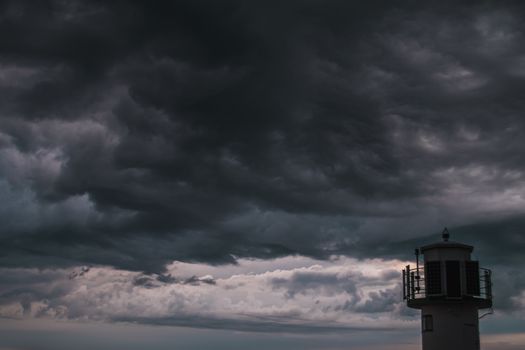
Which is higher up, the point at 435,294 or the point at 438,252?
→ the point at 438,252

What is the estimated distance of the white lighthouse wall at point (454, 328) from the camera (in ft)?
151

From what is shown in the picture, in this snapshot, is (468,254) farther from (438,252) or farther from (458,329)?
(458,329)

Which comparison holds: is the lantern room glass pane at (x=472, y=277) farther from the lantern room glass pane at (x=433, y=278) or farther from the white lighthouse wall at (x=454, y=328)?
the lantern room glass pane at (x=433, y=278)

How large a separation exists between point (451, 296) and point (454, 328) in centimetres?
235

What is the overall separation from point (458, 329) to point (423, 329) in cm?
257

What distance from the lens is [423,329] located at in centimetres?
4750

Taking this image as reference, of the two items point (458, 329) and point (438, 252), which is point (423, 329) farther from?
point (438, 252)

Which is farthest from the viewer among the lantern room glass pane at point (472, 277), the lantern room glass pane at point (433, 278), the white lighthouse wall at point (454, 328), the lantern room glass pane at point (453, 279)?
the lantern room glass pane at point (433, 278)

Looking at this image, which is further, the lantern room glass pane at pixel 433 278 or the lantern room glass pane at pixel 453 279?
the lantern room glass pane at pixel 433 278

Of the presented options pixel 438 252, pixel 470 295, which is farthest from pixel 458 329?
pixel 438 252

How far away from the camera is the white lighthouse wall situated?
45.9 m

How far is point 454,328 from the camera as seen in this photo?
4606cm

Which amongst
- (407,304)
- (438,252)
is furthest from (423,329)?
(438,252)

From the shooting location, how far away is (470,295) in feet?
150
